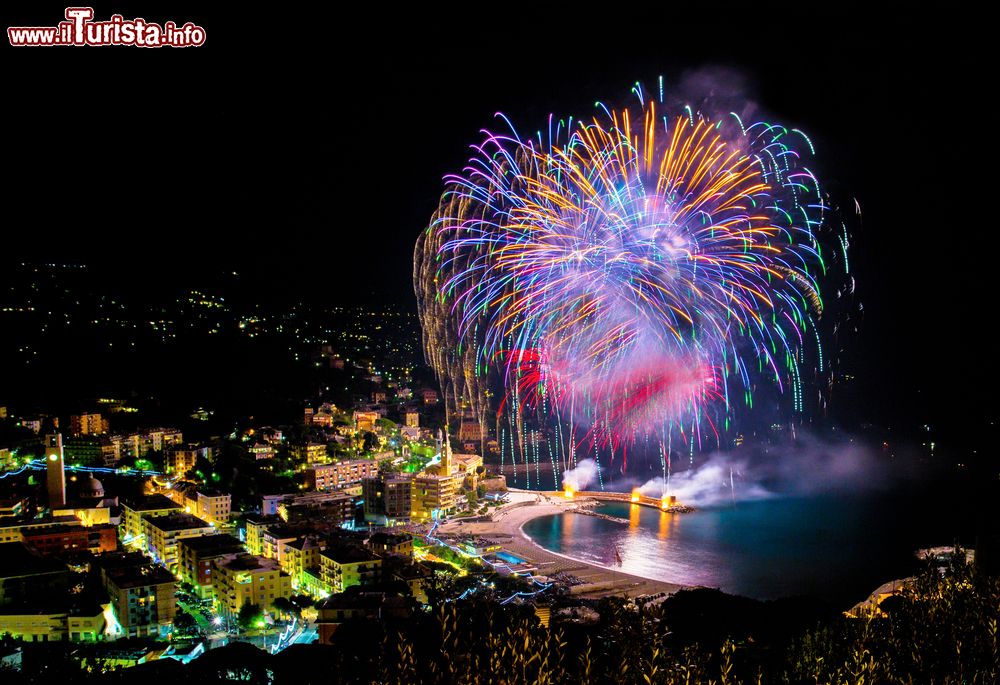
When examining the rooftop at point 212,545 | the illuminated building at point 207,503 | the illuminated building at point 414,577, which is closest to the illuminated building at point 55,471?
the illuminated building at point 207,503

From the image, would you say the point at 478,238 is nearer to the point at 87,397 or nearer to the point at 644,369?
the point at 644,369

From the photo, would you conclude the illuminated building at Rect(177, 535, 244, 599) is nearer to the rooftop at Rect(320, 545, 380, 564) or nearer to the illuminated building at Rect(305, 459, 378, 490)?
the rooftop at Rect(320, 545, 380, 564)

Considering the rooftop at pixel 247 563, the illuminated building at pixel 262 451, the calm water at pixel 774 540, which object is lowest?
the calm water at pixel 774 540

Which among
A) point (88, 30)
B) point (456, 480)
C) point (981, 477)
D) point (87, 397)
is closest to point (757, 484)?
point (981, 477)

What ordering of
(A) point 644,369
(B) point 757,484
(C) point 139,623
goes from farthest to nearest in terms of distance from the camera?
1. (B) point 757,484
2. (A) point 644,369
3. (C) point 139,623

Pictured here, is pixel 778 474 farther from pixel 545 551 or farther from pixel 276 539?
pixel 276 539

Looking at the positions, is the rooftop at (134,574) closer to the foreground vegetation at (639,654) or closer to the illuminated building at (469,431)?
the foreground vegetation at (639,654)
